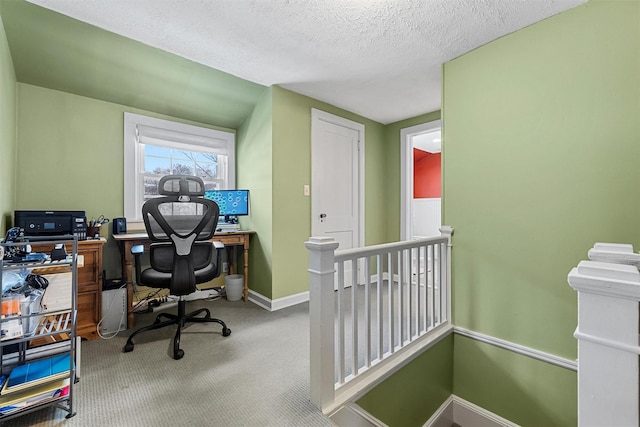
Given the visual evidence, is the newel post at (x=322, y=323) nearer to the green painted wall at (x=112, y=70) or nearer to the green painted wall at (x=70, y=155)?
the green painted wall at (x=112, y=70)

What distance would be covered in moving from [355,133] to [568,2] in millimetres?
2241

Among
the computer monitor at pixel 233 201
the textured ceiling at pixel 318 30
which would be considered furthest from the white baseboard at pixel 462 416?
the textured ceiling at pixel 318 30

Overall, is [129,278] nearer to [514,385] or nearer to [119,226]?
[119,226]

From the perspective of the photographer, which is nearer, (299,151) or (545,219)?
(545,219)

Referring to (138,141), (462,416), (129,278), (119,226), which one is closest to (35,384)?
(129,278)

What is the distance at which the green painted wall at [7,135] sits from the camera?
1753mm

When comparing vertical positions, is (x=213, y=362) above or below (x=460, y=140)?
below

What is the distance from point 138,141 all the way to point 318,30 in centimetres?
215

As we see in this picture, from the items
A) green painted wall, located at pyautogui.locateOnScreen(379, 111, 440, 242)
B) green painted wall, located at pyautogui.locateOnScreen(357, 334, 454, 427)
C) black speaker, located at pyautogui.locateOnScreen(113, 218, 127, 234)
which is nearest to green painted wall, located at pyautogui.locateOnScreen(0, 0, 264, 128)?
black speaker, located at pyautogui.locateOnScreen(113, 218, 127, 234)

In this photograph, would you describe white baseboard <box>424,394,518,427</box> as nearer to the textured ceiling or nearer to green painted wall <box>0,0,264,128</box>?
the textured ceiling

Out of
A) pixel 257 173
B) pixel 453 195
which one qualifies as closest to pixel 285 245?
pixel 257 173

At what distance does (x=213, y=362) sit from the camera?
181 cm

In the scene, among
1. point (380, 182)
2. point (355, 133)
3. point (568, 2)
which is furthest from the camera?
point (380, 182)

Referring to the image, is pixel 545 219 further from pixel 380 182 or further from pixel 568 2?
pixel 380 182
